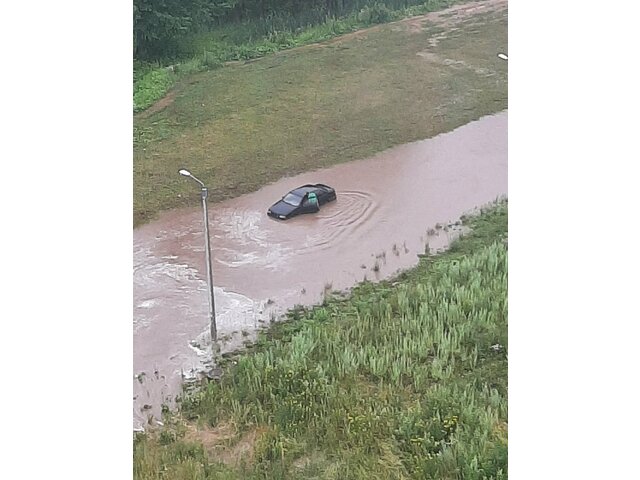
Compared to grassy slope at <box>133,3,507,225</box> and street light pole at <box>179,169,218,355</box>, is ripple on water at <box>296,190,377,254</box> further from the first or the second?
street light pole at <box>179,169,218,355</box>

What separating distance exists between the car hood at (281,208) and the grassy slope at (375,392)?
0.86 feet

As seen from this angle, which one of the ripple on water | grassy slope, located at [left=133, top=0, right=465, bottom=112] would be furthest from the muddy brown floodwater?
grassy slope, located at [left=133, top=0, right=465, bottom=112]

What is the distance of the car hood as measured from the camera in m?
2.11

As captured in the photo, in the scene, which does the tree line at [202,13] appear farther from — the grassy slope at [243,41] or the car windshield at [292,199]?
the car windshield at [292,199]

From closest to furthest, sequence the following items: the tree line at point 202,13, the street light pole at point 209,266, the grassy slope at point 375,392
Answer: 1. the grassy slope at point 375,392
2. the street light pole at point 209,266
3. the tree line at point 202,13

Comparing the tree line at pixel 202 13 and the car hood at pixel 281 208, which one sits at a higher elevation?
the tree line at pixel 202 13

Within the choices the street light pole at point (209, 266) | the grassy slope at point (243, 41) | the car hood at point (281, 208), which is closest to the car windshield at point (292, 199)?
the car hood at point (281, 208)

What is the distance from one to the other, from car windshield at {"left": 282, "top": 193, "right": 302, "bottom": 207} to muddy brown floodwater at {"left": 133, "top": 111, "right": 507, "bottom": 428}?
0.7 inches

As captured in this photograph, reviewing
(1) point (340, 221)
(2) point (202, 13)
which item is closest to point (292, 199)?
(1) point (340, 221)

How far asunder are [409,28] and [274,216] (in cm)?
62

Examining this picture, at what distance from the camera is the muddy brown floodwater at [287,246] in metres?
2.05

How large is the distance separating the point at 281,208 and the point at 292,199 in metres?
0.04

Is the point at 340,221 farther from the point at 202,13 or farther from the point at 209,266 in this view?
the point at 202,13
